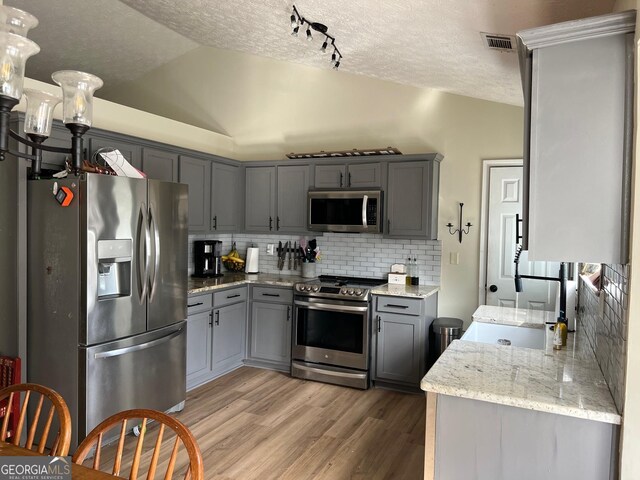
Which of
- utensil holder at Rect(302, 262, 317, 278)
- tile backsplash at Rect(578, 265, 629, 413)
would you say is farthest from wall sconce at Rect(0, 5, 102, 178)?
utensil holder at Rect(302, 262, 317, 278)

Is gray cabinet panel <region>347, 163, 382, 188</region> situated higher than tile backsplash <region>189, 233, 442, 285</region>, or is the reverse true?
gray cabinet panel <region>347, 163, 382, 188</region>

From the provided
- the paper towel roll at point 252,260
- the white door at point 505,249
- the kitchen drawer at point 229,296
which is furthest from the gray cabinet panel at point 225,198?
the white door at point 505,249

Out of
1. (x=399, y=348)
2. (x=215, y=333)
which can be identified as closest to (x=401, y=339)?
(x=399, y=348)

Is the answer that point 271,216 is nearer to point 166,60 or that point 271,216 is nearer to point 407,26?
point 166,60

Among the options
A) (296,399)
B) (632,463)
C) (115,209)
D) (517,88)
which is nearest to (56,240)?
(115,209)

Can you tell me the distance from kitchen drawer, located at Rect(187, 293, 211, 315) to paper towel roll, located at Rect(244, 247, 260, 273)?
1.11m

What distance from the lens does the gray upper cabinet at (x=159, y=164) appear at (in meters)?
4.12

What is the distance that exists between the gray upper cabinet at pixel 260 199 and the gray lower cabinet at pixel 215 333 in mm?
815

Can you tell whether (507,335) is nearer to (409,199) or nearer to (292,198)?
(409,199)

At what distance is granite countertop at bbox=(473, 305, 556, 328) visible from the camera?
300 centimetres

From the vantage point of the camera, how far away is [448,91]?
14.6 ft

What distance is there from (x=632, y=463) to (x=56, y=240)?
10.4 ft

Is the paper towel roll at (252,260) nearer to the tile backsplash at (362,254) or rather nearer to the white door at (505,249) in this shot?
the tile backsplash at (362,254)

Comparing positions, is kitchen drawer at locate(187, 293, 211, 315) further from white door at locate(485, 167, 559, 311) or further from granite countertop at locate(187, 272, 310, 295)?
white door at locate(485, 167, 559, 311)
